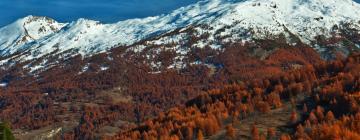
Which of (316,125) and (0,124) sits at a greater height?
(0,124)

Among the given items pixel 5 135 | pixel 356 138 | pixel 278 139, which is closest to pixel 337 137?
pixel 356 138

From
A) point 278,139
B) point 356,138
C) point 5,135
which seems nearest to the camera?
point 5,135

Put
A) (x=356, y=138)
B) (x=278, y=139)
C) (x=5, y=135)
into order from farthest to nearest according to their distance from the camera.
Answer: (x=278, y=139)
(x=356, y=138)
(x=5, y=135)

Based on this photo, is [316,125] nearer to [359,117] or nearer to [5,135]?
[359,117]

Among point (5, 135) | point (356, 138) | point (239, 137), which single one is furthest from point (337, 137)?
point (5, 135)

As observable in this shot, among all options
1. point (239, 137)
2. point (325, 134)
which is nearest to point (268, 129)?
point (239, 137)

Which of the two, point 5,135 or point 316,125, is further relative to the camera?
point 316,125

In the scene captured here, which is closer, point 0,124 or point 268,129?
point 0,124

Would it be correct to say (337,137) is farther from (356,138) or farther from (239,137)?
(239,137)

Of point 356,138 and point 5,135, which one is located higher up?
point 5,135
